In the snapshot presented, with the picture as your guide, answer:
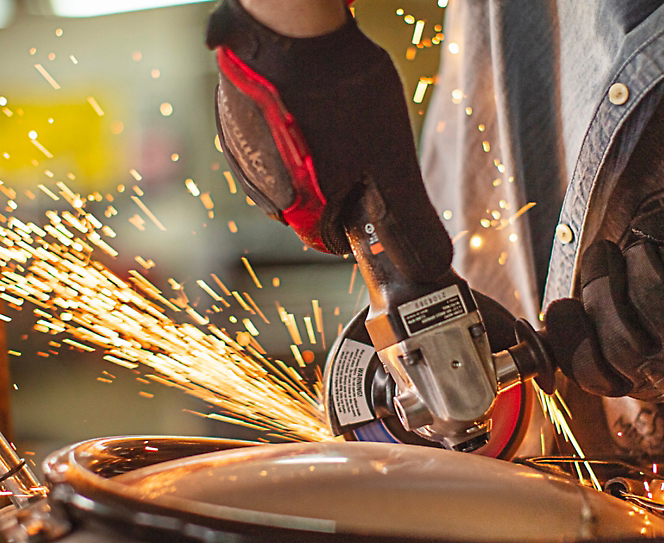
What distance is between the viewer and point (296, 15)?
621 millimetres

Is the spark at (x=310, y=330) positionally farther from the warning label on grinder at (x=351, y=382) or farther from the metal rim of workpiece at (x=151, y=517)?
the metal rim of workpiece at (x=151, y=517)

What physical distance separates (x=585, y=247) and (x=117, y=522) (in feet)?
2.25

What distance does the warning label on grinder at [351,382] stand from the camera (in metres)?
0.86

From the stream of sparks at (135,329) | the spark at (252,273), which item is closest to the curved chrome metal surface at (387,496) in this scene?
the stream of sparks at (135,329)

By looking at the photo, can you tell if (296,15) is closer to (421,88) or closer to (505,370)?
(505,370)

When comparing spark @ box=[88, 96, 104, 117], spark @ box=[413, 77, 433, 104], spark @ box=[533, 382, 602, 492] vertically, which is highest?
spark @ box=[88, 96, 104, 117]

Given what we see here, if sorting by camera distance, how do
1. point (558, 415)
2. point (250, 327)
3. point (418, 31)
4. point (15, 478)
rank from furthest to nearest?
1. point (250, 327)
2. point (418, 31)
3. point (558, 415)
4. point (15, 478)

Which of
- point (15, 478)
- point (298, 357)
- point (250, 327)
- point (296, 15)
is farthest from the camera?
point (250, 327)

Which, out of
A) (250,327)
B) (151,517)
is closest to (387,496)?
(151,517)


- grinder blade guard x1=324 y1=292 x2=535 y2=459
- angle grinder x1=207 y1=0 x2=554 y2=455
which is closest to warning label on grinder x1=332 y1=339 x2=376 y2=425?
grinder blade guard x1=324 y1=292 x2=535 y2=459

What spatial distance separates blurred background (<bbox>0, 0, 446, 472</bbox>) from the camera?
316 cm

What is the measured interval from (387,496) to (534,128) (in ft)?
2.80

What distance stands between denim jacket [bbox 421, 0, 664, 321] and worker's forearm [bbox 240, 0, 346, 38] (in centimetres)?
35

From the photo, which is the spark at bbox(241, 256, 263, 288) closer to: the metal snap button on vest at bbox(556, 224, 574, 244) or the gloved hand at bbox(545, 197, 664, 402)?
the metal snap button on vest at bbox(556, 224, 574, 244)
